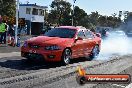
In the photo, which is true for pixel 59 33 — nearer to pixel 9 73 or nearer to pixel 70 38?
pixel 70 38

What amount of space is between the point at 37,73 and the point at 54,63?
3085mm

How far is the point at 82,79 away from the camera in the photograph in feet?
8.67

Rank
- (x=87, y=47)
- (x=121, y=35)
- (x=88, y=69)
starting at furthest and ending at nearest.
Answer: (x=121, y=35) → (x=87, y=47) → (x=88, y=69)

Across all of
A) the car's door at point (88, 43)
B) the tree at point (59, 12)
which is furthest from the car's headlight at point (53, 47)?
the tree at point (59, 12)

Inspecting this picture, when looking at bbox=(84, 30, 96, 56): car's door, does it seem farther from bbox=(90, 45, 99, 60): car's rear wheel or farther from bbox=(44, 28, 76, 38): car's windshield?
bbox=(44, 28, 76, 38): car's windshield

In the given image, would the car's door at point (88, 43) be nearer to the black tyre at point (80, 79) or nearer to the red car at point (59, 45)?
the red car at point (59, 45)

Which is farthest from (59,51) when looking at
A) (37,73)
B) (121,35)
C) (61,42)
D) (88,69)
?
(121,35)

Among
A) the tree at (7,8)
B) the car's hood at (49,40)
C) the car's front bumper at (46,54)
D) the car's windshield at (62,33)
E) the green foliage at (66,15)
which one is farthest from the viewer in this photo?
the green foliage at (66,15)

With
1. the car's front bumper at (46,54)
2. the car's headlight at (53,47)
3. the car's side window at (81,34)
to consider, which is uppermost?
the car's side window at (81,34)

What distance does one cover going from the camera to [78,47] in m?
13.5

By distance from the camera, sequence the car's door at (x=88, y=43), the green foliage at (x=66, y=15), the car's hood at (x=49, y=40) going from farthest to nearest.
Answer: the green foliage at (x=66, y=15) → the car's door at (x=88, y=43) → the car's hood at (x=49, y=40)

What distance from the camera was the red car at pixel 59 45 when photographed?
1183 centimetres

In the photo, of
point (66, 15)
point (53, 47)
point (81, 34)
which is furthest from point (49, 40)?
Answer: point (66, 15)

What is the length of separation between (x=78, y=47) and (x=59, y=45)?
1.65m
